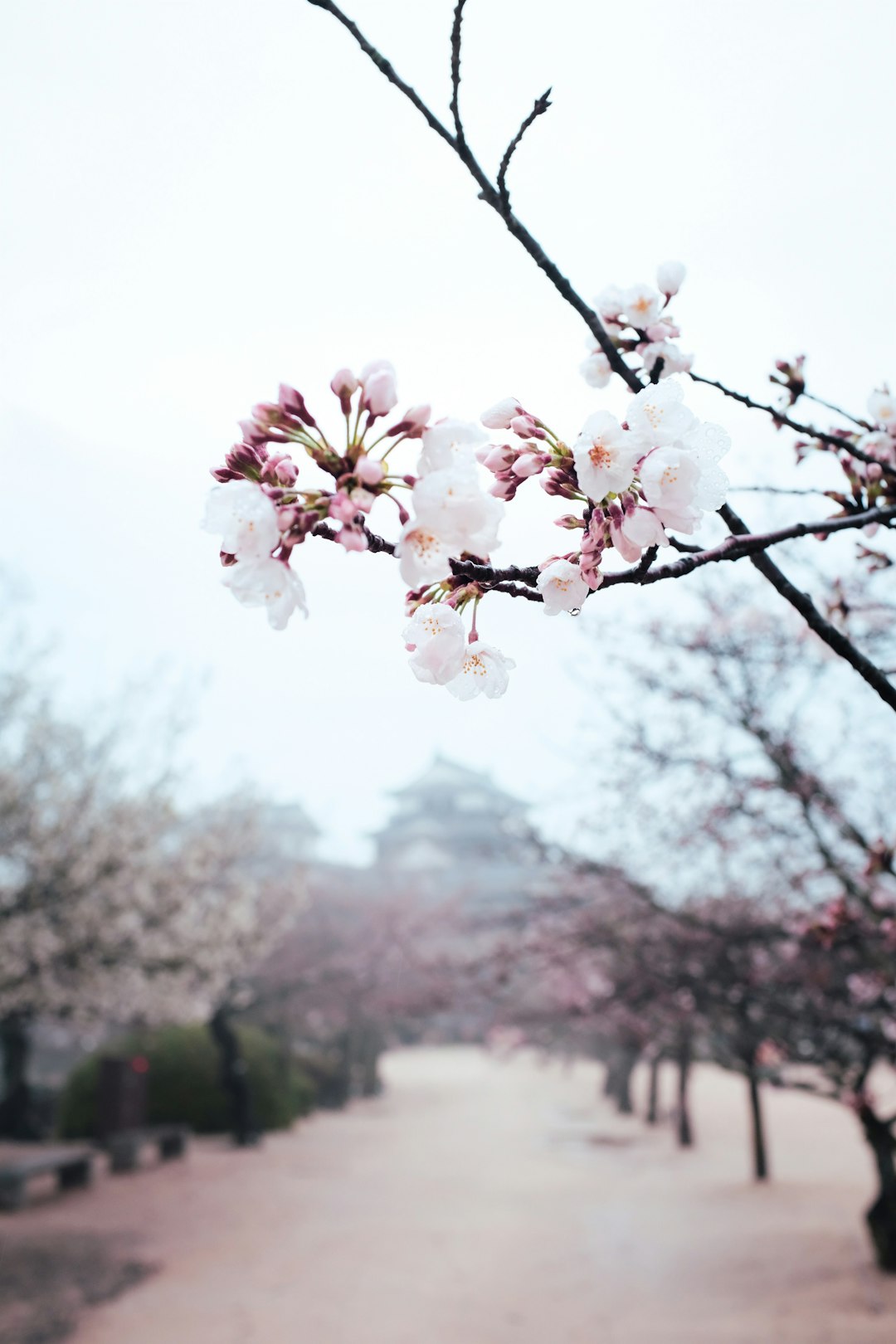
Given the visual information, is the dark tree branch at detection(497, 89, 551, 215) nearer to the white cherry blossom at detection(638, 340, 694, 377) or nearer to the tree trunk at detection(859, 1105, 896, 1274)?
the white cherry blossom at detection(638, 340, 694, 377)

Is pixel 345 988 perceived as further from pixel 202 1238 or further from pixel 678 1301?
pixel 678 1301

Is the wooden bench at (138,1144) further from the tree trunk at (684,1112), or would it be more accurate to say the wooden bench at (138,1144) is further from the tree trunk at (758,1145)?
the tree trunk at (758,1145)

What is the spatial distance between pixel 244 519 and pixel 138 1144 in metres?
10.5

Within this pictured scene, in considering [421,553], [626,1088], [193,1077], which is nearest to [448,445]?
[421,553]

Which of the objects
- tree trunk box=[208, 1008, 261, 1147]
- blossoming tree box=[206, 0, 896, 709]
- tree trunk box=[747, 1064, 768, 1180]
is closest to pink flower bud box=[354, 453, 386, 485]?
blossoming tree box=[206, 0, 896, 709]

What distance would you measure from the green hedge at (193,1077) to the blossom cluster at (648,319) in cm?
1187

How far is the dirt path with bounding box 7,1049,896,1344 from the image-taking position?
193 inches

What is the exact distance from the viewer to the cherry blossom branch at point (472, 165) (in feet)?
3.99

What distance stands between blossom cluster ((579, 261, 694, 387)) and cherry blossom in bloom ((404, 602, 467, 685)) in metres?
0.82

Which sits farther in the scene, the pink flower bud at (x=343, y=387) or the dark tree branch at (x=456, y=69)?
the dark tree branch at (x=456, y=69)

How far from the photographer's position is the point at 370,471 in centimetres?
89

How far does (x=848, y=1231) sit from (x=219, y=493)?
7.83 meters

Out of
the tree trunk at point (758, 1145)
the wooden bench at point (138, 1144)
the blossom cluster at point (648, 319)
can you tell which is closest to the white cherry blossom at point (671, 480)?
the blossom cluster at point (648, 319)

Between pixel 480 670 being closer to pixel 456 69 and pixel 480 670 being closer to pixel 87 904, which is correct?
pixel 456 69
